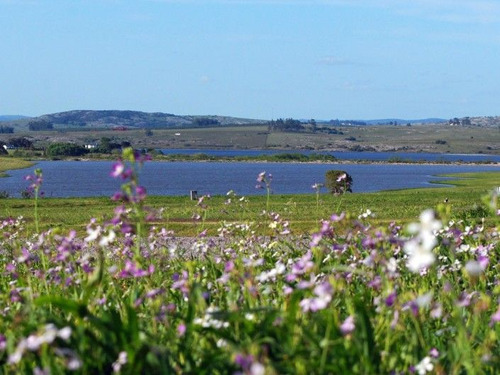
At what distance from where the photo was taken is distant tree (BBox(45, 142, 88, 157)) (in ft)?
451

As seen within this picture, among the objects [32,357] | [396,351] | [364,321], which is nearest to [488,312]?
[396,351]

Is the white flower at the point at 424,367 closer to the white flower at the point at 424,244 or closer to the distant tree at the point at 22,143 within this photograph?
the white flower at the point at 424,244

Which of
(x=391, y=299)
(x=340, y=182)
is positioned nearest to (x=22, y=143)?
(x=340, y=182)

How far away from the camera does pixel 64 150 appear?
142 m

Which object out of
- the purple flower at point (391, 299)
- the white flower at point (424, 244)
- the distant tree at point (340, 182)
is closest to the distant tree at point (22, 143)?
the distant tree at point (340, 182)

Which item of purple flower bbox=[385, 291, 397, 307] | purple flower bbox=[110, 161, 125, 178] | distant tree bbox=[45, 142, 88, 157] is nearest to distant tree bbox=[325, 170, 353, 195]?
purple flower bbox=[385, 291, 397, 307]

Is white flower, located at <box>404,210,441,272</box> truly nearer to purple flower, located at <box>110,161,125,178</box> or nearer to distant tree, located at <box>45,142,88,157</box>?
purple flower, located at <box>110,161,125,178</box>

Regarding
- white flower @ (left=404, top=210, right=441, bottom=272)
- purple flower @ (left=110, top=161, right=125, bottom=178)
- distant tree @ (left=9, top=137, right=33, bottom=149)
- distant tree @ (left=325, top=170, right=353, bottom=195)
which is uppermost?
purple flower @ (left=110, top=161, right=125, bottom=178)

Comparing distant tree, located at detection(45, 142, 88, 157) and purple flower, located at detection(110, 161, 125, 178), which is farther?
distant tree, located at detection(45, 142, 88, 157)

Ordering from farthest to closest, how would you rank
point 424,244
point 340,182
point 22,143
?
point 22,143, point 340,182, point 424,244

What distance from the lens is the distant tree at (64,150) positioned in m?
138

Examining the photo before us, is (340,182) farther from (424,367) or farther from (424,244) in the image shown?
(424,244)

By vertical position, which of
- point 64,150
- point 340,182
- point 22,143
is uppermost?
point 340,182

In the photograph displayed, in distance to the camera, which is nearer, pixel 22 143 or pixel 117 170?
pixel 117 170
